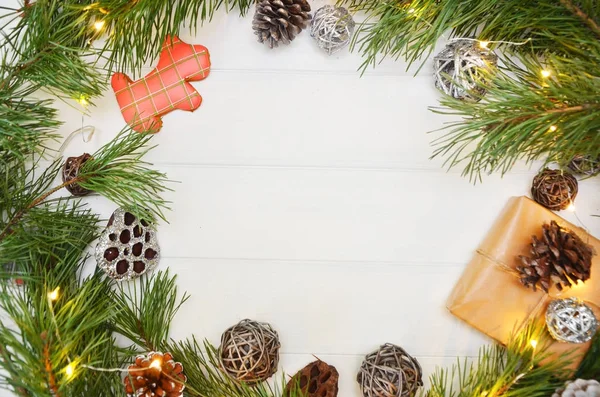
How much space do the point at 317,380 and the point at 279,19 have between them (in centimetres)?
62

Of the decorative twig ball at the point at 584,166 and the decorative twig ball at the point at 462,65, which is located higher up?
the decorative twig ball at the point at 462,65

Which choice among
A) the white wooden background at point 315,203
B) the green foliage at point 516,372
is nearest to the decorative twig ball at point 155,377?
the white wooden background at point 315,203

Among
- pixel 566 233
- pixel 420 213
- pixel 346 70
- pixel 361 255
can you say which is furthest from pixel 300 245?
pixel 566 233

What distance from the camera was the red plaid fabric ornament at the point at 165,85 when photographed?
872 millimetres

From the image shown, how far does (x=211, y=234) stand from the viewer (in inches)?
34.2

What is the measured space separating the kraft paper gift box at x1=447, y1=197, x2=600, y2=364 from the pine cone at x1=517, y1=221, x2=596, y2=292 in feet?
0.08

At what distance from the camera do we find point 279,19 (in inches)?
32.6

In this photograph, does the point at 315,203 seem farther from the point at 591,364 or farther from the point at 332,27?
the point at 591,364

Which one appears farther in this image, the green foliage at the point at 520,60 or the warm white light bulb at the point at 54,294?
the warm white light bulb at the point at 54,294

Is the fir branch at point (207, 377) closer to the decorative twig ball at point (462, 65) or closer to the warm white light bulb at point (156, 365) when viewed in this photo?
the warm white light bulb at point (156, 365)

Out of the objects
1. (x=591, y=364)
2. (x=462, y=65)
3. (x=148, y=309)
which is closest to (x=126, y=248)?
(x=148, y=309)

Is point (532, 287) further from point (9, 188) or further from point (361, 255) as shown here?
point (9, 188)

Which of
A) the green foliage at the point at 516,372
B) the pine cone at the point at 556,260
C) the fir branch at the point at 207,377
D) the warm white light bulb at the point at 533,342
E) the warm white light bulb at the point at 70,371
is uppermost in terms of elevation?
the pine cone at the point at 556,260

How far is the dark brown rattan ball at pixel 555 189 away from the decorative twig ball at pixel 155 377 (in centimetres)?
68
